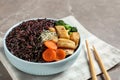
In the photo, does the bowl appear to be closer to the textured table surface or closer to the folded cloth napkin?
the folded cloth napkin

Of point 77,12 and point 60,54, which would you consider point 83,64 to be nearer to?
point 60,54

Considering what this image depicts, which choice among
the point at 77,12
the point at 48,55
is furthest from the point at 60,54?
the point at 77,12

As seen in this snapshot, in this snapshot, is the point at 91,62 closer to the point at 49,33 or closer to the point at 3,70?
the point at 49,33

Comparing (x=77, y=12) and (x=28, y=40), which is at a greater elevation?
(x=77, y=12)

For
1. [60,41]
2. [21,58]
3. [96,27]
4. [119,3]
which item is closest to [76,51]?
[60,41]

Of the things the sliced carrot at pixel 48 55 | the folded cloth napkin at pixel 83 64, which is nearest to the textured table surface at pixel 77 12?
the folded cloth napkin at pixel 83 64

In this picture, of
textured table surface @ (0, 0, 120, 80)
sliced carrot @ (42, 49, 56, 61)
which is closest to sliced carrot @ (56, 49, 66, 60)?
sliced carrot @ (42, 49, 56, 61)

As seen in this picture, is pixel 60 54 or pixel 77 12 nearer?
pixel 60 54
